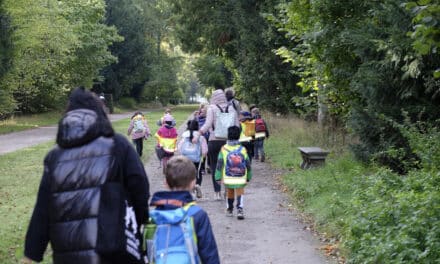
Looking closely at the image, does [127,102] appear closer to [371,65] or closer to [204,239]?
[371,65]

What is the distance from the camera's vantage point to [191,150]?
11.9 m

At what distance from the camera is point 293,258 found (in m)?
7.58

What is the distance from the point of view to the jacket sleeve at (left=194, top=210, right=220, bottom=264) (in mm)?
4180

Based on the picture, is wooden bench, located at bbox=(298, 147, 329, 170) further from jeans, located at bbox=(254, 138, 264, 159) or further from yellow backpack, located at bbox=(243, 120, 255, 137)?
jeans, located at bbox=(254, 138, 264, 159)

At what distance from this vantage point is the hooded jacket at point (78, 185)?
12.6ft

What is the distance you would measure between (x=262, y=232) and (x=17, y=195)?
564cm

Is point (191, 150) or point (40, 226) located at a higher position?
point (40, 226)

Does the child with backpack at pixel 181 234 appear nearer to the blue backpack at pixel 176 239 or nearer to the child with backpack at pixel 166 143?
the blue backpack at pixel 176 239

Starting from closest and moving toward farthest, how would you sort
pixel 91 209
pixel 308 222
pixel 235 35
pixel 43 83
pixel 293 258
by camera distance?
pixel 91 209
pixel 293 258
pixel 308 222
pixel 235 35
pixel 43 83

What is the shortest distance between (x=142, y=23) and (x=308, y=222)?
5628cm

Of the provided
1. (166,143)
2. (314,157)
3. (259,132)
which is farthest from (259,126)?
(166,143)

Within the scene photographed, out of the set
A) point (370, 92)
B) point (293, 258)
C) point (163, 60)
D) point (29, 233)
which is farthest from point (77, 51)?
point (29, 233)

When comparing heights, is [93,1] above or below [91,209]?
above

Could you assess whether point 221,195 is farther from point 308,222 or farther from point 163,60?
point 163,60
